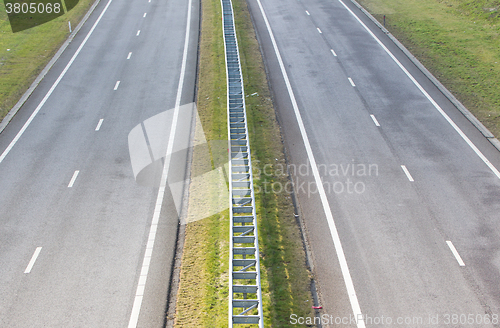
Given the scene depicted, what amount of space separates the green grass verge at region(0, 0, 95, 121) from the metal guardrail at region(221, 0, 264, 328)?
33.9 feet

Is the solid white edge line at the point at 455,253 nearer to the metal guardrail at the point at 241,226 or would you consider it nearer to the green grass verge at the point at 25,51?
the metal guardrail at the point at 241,226

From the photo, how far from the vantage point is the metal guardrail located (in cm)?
1128

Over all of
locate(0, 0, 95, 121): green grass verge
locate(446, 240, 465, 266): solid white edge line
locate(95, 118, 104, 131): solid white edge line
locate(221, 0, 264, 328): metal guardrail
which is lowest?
locate(0, 0, 95, 121): green grass verge

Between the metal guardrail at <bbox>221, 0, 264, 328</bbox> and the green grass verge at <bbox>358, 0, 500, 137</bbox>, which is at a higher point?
the metal guardrail at <bbox>221, 0, 264, 328</bbox>

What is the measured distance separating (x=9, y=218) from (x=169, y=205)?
4.75m

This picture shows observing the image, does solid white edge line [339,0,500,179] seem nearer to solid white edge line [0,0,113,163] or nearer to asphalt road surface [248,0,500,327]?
asphalt road surface [248,0,500,327]

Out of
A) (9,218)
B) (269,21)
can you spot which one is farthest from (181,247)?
(269,21)

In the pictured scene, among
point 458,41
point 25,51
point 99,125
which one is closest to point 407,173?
point 99,125

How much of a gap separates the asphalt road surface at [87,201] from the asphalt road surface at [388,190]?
4576 millimetres

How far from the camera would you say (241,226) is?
45.2 feet

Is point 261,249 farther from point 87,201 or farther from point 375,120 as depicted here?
point 375,120

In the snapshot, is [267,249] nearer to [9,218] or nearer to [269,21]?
[9,218]

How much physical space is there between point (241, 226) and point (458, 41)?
22569 mm

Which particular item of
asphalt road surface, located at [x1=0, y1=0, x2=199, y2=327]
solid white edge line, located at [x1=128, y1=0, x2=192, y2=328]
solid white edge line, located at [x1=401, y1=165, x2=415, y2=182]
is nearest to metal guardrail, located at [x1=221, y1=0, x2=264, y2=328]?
asphalt road surface, located at [x1=0, y1=0, x2=199, y2=327]
